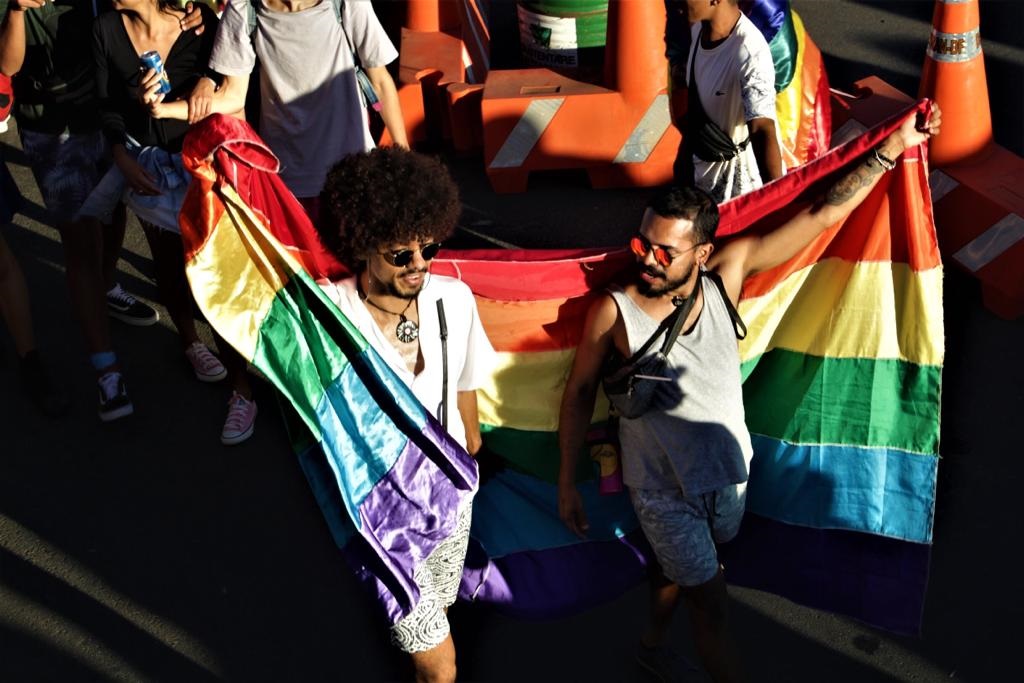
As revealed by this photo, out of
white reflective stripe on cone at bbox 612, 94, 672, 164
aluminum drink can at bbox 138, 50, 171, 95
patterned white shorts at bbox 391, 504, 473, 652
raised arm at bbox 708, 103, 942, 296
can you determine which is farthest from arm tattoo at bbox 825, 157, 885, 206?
white reflective stripe on cone at bbox 612, 94, 672, 164

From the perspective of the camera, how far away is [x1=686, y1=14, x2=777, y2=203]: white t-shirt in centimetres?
440

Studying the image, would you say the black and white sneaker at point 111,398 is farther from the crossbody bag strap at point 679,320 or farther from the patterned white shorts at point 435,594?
the crossbody bag strap at point 679,320

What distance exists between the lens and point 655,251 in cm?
336

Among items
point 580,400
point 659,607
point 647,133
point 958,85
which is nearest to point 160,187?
point 580,400

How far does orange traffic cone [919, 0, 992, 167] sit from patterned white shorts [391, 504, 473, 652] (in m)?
3.65

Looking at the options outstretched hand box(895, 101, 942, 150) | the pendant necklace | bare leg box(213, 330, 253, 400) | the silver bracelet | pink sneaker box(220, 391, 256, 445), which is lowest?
pink sneaker box(220, 391, 256, 445)

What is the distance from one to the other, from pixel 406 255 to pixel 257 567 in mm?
1906

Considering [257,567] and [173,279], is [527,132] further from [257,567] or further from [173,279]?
[257,567]

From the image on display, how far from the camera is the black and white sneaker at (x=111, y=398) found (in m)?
5.40

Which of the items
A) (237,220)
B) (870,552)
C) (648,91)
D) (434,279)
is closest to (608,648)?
(870,552)

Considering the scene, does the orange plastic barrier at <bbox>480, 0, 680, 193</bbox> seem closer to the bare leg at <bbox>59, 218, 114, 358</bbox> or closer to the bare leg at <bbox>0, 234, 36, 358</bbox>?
the bare leg at <bbox>59, 218, 114, 358</bbox>

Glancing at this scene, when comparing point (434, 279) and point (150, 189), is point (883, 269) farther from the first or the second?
point (150, 189)

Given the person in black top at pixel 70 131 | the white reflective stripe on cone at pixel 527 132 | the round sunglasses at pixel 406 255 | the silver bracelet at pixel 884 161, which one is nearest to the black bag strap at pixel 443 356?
the round sunglasses at pixel 406 255

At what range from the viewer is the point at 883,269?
12.2ft
